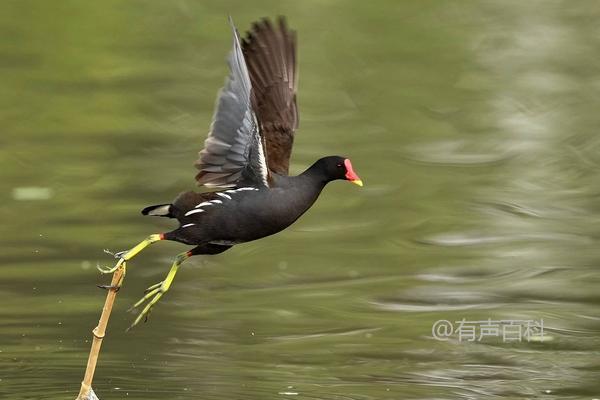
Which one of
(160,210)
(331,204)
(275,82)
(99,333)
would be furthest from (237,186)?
(331,204)

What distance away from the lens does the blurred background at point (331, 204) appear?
7.44 metres

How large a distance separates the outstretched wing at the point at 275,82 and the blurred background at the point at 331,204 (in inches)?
47.2

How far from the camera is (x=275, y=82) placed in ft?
22.9

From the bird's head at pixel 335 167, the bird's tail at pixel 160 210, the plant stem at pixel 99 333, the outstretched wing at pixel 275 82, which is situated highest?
the outstretched wing at pixel 275 82

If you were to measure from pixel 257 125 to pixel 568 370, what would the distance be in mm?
2333

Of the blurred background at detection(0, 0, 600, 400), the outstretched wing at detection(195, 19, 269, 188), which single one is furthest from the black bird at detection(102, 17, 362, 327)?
the blurred background at detection(0, 0, 600, 400)

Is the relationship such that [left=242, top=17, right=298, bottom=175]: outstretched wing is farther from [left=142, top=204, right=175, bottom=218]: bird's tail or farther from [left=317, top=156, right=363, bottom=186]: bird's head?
[left=142, top=204, right=175, bottom=218]: bird's tail

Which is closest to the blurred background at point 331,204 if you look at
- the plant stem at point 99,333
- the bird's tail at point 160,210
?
the plant stem at point 99,333

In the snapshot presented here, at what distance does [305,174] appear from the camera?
6.41 meters

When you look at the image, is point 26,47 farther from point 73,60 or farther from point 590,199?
point 590,199

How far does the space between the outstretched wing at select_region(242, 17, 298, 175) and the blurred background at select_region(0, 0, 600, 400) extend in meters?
1.20

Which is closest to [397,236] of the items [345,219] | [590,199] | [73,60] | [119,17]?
[345,219]

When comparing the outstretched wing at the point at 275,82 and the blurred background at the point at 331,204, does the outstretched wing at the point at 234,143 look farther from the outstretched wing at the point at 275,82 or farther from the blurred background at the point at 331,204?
the blurred background at the point at 331,204

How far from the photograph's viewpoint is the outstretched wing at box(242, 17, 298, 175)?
6.83 m
